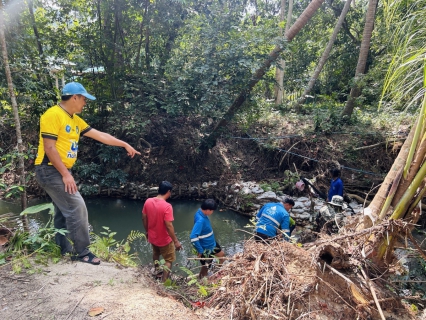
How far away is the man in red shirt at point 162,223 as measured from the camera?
150 inches

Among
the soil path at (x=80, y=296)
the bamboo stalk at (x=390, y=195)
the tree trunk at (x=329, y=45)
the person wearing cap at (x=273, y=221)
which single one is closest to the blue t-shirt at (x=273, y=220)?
the person wearing cap at (x=273, y=221)

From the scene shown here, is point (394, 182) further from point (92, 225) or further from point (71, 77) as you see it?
point (71, 77)

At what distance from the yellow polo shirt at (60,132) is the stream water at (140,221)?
11.1ft

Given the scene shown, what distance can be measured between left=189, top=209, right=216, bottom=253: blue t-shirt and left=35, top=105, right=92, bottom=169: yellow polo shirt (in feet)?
6.21

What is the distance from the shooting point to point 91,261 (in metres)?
2.99

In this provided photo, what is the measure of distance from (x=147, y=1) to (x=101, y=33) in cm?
167

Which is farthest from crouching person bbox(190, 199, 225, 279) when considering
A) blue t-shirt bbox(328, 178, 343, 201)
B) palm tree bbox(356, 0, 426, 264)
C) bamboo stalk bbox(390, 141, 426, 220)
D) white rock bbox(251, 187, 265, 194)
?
white rock bbox(251, 187, 265, 194)

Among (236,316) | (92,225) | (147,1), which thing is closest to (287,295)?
(236,316)

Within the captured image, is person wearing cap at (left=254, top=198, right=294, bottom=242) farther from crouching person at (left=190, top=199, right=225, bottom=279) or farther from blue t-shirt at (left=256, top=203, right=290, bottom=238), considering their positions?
crouching person at (left=190, top=199, right=225, bottom=279)

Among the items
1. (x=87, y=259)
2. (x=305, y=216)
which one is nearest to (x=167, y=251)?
(x=87, y=259)

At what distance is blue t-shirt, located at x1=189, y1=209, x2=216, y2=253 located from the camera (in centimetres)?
414

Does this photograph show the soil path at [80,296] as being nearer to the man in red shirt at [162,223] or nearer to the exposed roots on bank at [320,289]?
the exposed roots on bank at [320,289]

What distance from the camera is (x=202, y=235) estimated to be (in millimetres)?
4230

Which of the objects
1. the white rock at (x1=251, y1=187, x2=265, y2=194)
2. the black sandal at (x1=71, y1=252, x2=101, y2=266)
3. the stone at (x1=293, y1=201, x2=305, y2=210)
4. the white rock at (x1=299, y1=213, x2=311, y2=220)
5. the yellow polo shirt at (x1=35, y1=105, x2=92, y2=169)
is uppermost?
the yellow polo shirt at (x1=35, y1=105, x2=92, y2=169)
